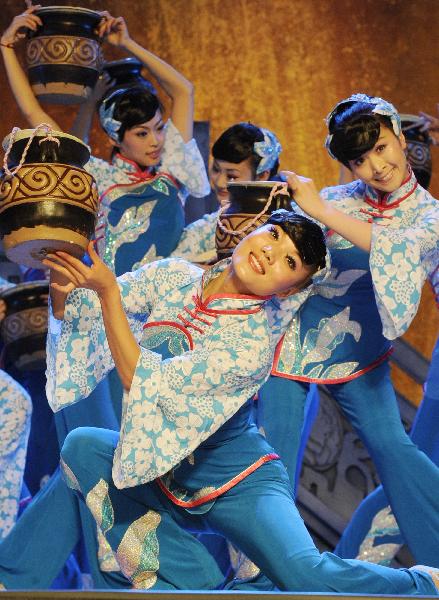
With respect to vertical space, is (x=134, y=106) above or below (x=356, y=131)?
above

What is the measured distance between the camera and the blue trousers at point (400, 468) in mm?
3467

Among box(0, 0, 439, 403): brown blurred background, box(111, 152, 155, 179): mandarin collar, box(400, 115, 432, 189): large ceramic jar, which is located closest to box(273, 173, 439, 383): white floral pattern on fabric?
box(400, 115, 432, 189): large ceramic jar

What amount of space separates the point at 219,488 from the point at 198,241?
4.42ft

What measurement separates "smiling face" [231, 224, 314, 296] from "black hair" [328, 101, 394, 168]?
1.92 ft

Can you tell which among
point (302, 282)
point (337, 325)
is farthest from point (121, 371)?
point (337, 325)

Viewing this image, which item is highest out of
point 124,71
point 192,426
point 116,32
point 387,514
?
point 116,32

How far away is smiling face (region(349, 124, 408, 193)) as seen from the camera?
3537 millimetres

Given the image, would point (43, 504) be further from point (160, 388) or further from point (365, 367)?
point (365, 367)

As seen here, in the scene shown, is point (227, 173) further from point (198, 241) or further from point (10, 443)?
point (10, 443)

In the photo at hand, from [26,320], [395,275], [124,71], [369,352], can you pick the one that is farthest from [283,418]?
[124,71]

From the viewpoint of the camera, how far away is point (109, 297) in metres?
2.79

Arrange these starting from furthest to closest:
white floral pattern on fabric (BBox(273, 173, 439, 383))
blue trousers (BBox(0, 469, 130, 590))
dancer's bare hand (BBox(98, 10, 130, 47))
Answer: dancer's bare hand (BBox(98, 10, 130, 47)), white floral pattern on fabric (BBox(273, 173, 439, 383)), blue trousers (BBox(0, 469, 130, 590))

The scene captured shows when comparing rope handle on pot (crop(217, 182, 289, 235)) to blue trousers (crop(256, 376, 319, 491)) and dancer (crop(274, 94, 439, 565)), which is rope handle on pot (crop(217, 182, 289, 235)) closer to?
dancer (crop(274, 94, 439, 565))

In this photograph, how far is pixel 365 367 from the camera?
3637 millimetres
